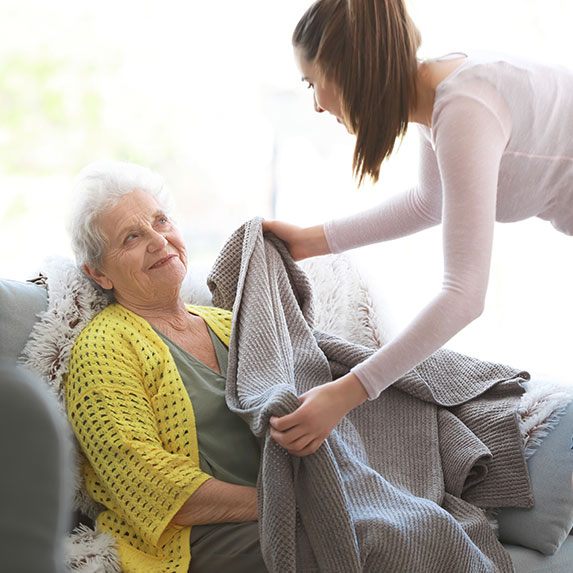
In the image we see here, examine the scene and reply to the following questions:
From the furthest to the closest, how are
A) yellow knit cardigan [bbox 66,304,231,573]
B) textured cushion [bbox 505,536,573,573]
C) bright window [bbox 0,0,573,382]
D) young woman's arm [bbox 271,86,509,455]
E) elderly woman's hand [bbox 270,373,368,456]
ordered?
bright window [bbox 0,0,573,382]
textured cushion [bbox 505,536,573,573]
yellow knit cardigan [bbox 66,304,231,573]
elderly woman's hand [bbox 270,373,368,456]
young woman's arm [bbox 271,86,509,455]

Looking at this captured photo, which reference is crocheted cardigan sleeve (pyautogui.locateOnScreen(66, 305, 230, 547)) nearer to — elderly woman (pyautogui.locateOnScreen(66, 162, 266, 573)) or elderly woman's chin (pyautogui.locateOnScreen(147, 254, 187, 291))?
elderly woman (pyautogui.locateOnScreen(66, 162, 266, 573))

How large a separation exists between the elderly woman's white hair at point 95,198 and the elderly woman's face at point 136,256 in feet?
0.05

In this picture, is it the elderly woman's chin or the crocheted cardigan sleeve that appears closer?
the crocheted cardigan sleeve

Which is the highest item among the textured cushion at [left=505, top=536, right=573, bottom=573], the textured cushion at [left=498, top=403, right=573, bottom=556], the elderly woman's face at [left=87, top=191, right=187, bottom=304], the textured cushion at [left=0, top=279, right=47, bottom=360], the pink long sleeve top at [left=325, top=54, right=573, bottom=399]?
the pink long sleeve top at [left=325, top=54, right=573, bottom=399]

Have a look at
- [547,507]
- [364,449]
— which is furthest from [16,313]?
[547,507]

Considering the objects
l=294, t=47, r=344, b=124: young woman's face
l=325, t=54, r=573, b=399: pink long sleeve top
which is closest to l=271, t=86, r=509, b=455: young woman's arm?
l=325, t=54, r=573, b=399: pink long sleeve top

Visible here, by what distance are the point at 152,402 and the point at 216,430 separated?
16 cm

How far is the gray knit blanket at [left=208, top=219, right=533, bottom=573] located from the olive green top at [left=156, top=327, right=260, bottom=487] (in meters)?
0.08

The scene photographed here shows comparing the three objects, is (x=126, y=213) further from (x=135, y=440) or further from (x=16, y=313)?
(x=135, y=440)

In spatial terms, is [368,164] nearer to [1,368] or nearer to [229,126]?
[1,368]

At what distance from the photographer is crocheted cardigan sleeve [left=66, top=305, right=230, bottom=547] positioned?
1.74 metres

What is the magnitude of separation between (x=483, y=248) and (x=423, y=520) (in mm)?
581

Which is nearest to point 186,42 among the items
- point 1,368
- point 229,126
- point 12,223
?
point 229,126

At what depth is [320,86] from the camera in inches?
62.9
